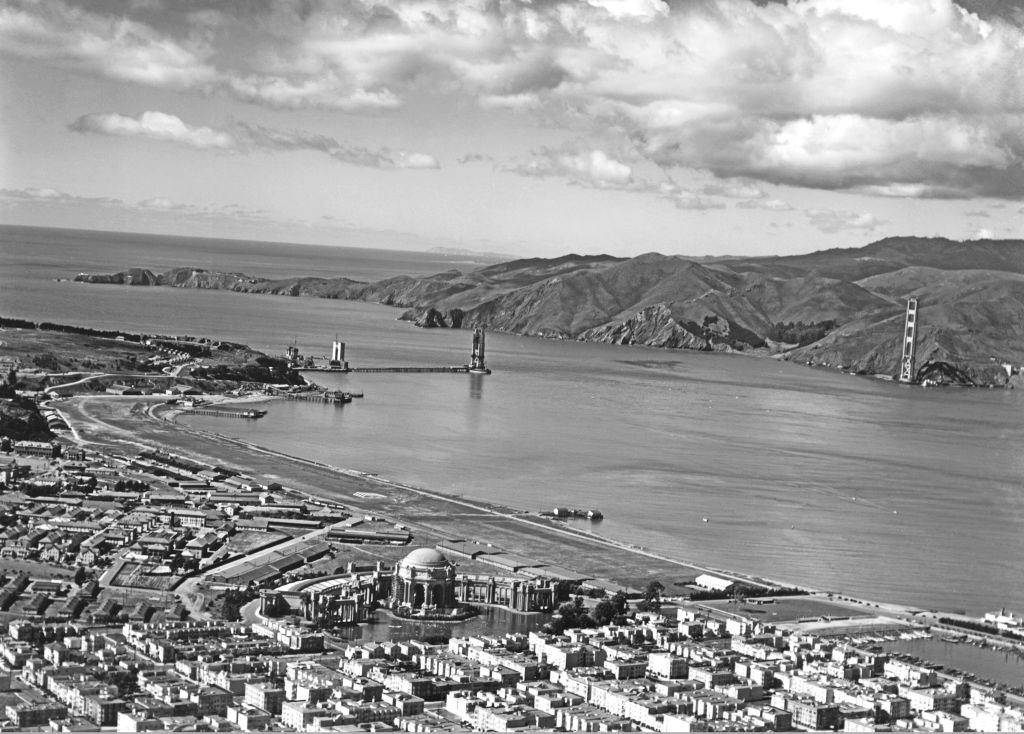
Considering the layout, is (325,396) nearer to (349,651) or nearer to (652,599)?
(652,599)

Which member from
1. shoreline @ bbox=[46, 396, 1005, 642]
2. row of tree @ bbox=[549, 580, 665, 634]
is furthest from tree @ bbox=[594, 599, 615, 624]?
shoreline @ bbox=[46, 396, 1005, 642]

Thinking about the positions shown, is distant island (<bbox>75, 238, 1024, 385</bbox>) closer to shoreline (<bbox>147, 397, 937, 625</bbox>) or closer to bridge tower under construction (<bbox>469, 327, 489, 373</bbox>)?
bridge tower under construction (<bbox>469, 327, 489, 373</bbox>)

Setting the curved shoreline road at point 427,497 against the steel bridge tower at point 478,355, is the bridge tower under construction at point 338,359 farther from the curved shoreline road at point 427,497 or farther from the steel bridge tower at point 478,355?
the curved shoreline road at point 427,497

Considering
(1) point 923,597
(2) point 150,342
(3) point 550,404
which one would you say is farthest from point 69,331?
(1) point 923,597

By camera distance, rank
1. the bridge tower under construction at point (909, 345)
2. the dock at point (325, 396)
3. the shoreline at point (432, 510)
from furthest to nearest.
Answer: the bridge tower under construction at point (909, 345), the dock at point (325, 396), the shoreline at point (432, 510)

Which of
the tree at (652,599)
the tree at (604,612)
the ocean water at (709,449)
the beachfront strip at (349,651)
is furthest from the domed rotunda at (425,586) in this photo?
the ocean water at (709,449)

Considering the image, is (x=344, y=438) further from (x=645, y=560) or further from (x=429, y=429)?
(x=645, y=560)
